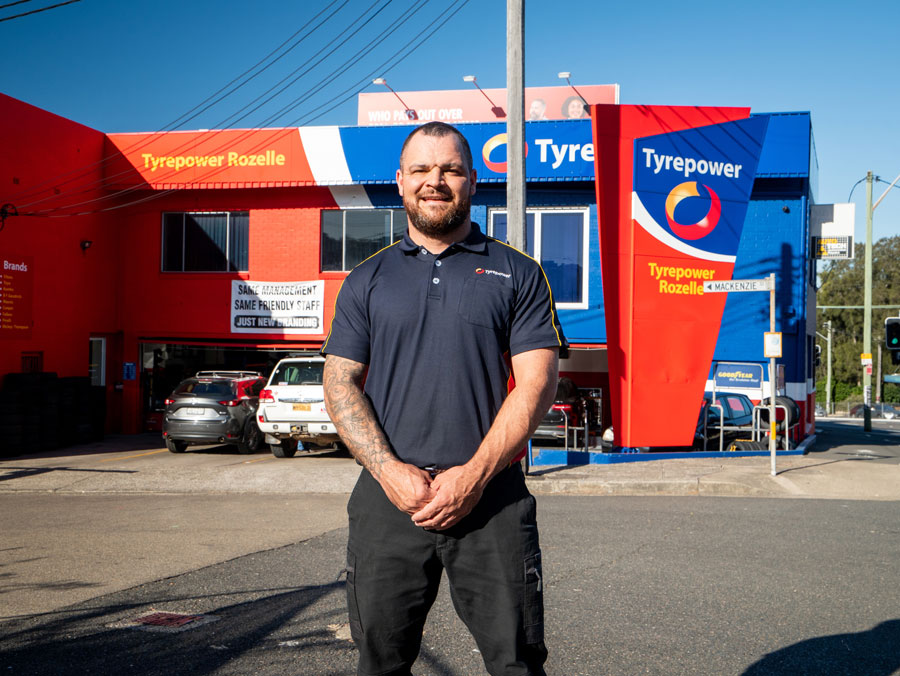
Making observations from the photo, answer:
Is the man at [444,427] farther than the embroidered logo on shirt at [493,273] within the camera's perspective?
No

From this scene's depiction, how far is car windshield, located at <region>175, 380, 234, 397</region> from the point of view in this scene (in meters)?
16.0

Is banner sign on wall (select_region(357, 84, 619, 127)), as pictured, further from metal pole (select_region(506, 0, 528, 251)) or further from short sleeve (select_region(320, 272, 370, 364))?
short sleeve (select_region(320, 272, 370, 364))

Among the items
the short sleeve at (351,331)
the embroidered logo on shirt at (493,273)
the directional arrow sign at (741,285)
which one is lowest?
the short sleeve at (351,331)

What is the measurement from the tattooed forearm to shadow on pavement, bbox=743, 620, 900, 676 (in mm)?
2647

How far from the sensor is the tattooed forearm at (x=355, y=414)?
2.59 m

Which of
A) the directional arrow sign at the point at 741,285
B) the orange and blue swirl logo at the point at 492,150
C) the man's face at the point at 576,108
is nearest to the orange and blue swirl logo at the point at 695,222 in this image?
the directional arrow sign at the point at 741,285

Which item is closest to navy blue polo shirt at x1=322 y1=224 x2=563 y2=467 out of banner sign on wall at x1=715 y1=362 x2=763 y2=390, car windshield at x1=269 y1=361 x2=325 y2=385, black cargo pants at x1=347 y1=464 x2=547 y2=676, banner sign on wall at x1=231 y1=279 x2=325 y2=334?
black cargo pants at x1=347 y1=464 x2=547 y2=676

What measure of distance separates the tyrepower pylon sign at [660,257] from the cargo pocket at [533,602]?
12.4 meters

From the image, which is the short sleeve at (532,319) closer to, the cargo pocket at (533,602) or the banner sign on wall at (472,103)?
the cargo pocket at (533,602)

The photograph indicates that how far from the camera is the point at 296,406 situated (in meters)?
14.9

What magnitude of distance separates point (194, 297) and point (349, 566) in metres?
18.9

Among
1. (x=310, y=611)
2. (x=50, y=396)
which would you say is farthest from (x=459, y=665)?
(x=50, y=396)

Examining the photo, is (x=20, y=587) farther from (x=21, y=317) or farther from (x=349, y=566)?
(x=21, y=317)

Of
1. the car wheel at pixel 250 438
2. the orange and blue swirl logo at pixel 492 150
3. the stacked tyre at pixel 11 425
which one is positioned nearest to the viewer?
the stacked tyre at pixel 11 425
